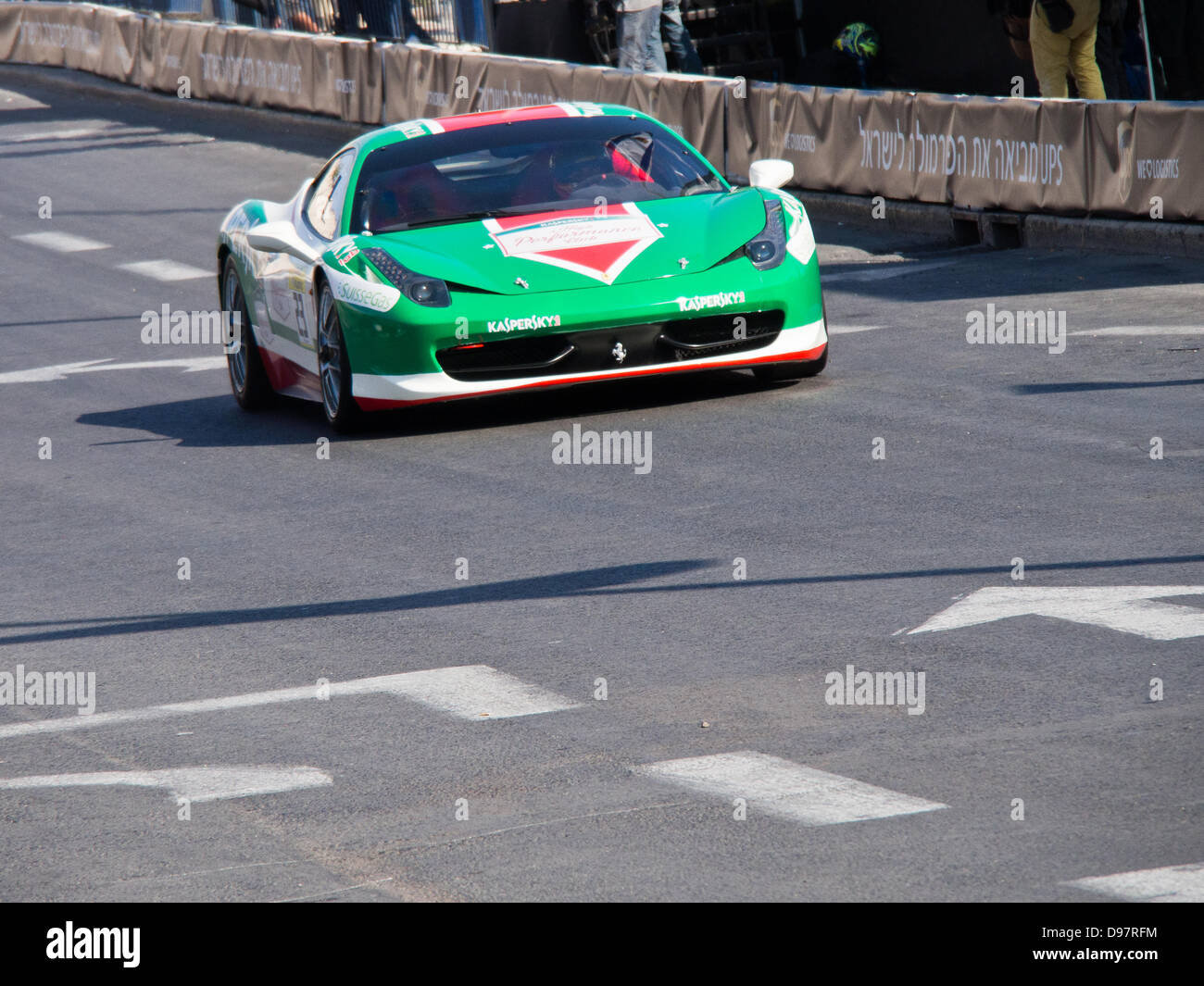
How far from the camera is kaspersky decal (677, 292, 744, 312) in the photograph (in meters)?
10.6

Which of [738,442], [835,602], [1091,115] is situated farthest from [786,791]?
[1091,115]

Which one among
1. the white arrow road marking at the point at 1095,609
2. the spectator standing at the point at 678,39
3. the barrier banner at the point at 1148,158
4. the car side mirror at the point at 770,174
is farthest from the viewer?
the spectator standing at the point at 678,39

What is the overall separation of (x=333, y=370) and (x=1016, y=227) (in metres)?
7.01

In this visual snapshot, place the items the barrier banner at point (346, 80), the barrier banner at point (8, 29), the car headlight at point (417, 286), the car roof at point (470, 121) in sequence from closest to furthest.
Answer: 1. the car headlight at point (417, 286)
2. the car roof at point (470, 121)
3. the barrier banner at point (346, 80)
4. the barrier banner at point (8, 29)

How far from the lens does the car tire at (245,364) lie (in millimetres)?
12602

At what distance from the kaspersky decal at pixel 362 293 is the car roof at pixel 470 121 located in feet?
3.85

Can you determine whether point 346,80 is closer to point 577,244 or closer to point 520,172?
point 520,172

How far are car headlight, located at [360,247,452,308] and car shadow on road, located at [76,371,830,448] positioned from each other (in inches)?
24.7

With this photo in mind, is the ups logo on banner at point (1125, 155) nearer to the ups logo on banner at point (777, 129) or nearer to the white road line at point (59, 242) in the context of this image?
the ups logo on banner at point (777, 129)

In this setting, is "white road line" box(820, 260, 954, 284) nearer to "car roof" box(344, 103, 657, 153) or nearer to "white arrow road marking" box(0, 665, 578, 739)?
"car roof" box(344, 103, 657, 153)

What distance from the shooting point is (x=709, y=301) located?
1063 cm

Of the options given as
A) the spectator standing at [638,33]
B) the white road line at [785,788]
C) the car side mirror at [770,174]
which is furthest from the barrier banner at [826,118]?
the white road line at [785,788]

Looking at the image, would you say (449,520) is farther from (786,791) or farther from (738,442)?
(786,791)
